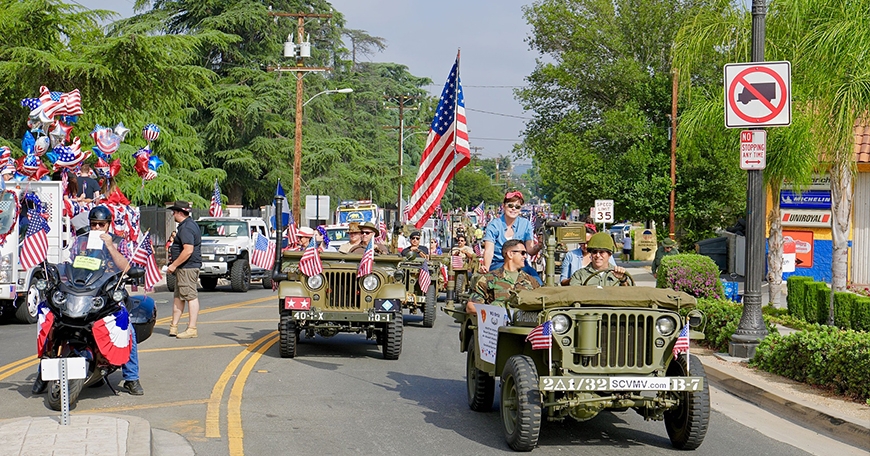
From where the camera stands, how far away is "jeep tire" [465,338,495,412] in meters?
9.19

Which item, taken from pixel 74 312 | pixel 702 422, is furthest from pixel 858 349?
pixel 74 312

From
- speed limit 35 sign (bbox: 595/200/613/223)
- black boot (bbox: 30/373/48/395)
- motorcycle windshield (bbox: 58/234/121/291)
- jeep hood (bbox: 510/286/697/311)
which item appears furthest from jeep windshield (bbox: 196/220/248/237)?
jeep hood (bbox: 510/286/697/311)

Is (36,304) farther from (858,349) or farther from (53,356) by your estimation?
(858,349)

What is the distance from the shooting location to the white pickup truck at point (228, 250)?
26.2m

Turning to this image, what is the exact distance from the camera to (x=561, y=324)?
293 inches

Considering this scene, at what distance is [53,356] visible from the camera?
8852 mm

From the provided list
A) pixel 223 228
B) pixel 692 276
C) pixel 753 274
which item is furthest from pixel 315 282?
pixel 223 228

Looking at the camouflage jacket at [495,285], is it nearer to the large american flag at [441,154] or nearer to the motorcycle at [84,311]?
the motorcycle at [84,311]

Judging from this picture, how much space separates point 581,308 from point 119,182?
2686 cm

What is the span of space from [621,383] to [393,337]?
599 centimetres

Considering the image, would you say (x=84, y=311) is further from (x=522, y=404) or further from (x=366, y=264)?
(x=366, y=264)

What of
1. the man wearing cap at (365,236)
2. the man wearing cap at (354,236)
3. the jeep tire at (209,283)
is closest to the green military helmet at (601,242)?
the man wearing cap at (365,236)

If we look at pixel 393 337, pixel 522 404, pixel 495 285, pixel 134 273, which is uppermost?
pixel 134 273

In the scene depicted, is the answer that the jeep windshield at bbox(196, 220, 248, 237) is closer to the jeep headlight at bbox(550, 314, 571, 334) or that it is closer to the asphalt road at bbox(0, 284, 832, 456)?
the asphalt road at bbox(0, 284, 832, 456)
